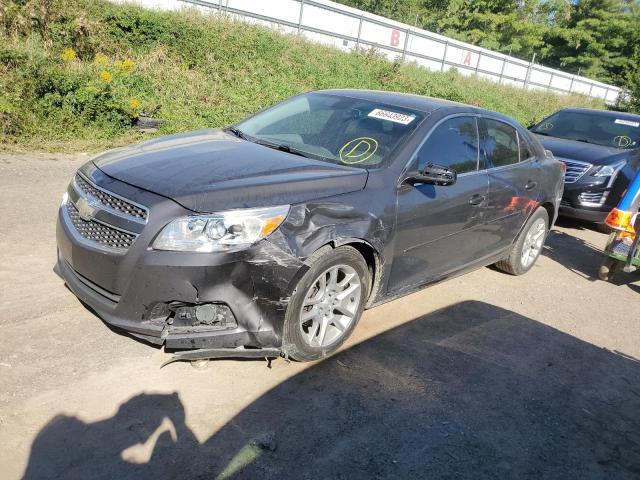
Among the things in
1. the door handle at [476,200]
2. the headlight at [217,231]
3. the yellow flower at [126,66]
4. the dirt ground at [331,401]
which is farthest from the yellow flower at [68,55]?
the headlight at [217,231]

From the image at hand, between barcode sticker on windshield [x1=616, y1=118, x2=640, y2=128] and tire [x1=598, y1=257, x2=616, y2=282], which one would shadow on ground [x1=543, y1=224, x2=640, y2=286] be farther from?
barcode sticker on windshield [x1=616, y1=118, x2=640, y2=128]

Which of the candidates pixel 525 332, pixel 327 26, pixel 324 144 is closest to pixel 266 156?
pixel 324 144

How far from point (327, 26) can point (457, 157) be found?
1974 cm

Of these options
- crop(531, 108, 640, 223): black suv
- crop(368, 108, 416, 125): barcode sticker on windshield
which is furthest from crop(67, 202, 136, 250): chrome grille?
crop(531, 108, 640, 223): black suv

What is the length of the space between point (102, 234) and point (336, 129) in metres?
1.95

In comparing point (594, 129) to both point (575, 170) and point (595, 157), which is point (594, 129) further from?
point (575, 170)

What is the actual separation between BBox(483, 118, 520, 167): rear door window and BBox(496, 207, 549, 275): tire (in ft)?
2.55

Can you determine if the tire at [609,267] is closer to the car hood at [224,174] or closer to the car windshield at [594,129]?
the car windshield at [594,129]

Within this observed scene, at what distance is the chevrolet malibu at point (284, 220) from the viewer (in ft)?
9.93

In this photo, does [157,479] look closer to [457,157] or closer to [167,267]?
[167,267]

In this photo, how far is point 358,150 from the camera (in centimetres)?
406

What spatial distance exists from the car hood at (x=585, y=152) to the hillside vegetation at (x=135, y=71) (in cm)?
664

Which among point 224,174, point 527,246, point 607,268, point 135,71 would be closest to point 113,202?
point 224,174

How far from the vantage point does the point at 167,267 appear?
296cm
